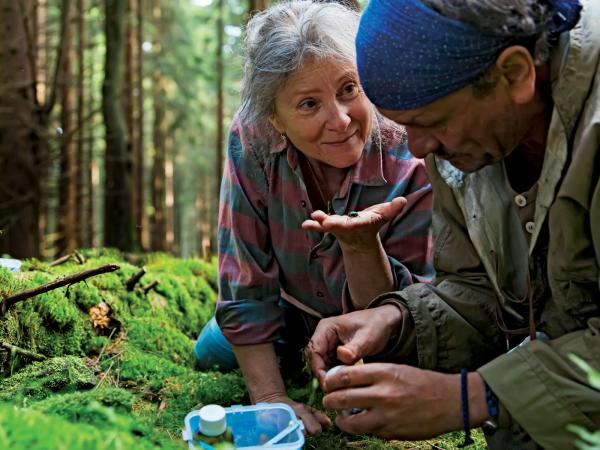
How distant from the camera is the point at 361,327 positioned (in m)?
2.43

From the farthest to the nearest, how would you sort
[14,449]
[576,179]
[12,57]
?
[12,57] < [576,179] < [14,449]

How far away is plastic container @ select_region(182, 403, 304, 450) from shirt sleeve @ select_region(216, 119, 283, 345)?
2.76 ft

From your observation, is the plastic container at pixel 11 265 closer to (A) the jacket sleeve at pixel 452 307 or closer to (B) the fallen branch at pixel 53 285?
(B) the fallen branch at pixel 53 285

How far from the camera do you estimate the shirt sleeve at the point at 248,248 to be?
3043 mm

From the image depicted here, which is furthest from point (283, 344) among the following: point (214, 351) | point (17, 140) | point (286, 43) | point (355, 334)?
point (17, 140)

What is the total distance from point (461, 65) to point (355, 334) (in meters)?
1.05

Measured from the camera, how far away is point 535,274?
7.30 feet

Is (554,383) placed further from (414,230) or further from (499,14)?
(414,230)

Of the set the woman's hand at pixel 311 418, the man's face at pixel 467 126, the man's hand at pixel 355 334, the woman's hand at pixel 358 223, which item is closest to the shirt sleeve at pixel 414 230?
the woman's hand at pixel 358 223

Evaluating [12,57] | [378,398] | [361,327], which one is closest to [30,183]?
[12,57]

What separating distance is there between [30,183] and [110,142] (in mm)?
4046

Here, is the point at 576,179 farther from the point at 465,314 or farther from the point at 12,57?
the point at 12,57

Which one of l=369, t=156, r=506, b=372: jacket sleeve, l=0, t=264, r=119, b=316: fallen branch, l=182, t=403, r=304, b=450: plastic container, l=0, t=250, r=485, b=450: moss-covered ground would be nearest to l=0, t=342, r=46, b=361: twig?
l=0, t=250, r=485, b=450: moss-covered ground

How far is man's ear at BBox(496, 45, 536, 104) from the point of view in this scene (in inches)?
71.7
